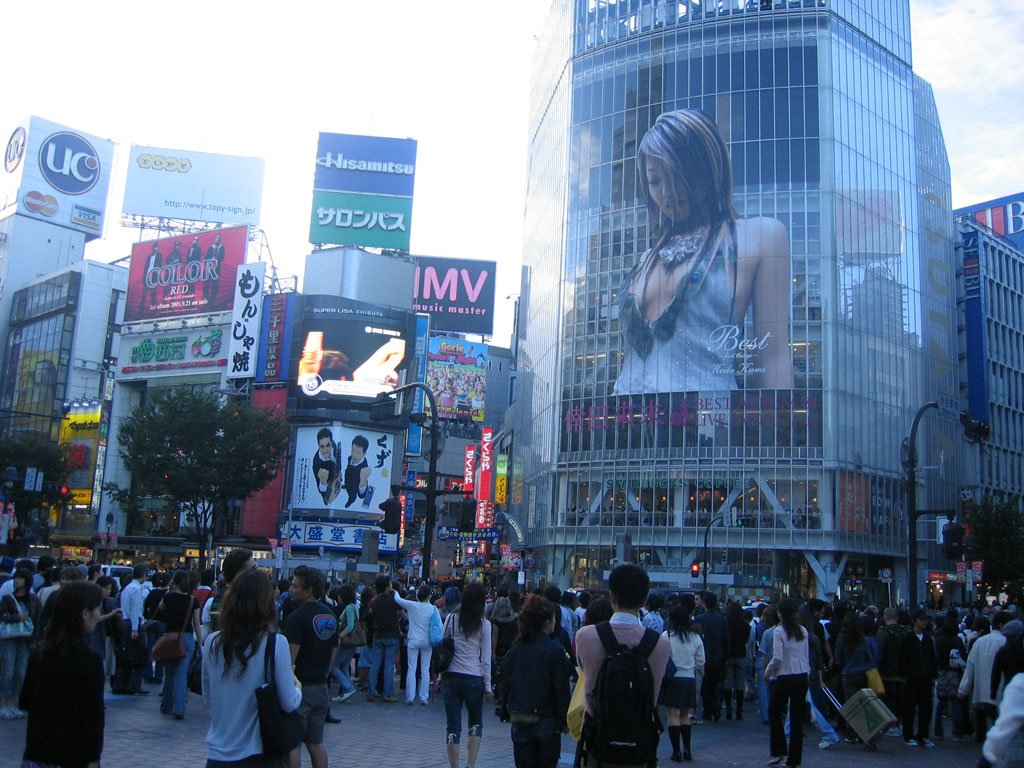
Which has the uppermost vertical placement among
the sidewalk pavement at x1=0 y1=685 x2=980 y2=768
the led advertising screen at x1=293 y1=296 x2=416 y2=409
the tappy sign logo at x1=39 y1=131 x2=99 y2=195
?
the tappy sign logo at x1=39 y1=131 x2=99 y2=195

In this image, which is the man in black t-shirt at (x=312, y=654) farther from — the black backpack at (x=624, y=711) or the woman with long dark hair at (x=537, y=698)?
the black backpack at (x=624, y=711)

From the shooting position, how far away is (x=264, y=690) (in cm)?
523

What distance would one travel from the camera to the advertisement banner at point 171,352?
71125 millimetres

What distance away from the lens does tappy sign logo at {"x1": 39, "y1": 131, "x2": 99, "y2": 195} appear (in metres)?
97.2

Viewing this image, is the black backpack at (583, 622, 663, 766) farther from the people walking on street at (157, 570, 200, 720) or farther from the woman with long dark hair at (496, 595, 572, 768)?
the people walking on street at (157, 570, 200, 720)

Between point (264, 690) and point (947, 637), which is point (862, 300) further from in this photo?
point (264, 690)

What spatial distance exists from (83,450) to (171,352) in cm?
1102

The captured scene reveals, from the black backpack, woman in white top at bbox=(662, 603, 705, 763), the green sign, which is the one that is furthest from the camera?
the green sign

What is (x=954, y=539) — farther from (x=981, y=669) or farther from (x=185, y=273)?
(x=185, y=273)

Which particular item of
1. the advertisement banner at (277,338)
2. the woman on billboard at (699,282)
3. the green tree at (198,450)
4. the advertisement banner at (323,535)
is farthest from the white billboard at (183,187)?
the woman on billboard at (699,282)

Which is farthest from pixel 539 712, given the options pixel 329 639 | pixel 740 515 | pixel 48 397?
pixel 48 397

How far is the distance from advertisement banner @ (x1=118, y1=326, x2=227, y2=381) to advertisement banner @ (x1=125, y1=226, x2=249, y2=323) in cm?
153

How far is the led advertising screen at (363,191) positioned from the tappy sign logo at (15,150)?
35632 mm

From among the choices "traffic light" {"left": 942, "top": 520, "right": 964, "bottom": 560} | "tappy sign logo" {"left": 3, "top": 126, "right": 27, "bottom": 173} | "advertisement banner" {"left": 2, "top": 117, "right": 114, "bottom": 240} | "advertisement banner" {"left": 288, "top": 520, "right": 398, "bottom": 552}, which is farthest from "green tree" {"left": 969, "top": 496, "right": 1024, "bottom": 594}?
"tappy sign logo" {"left": 3, "top": 126, "right": 27, "bottom": 173}
